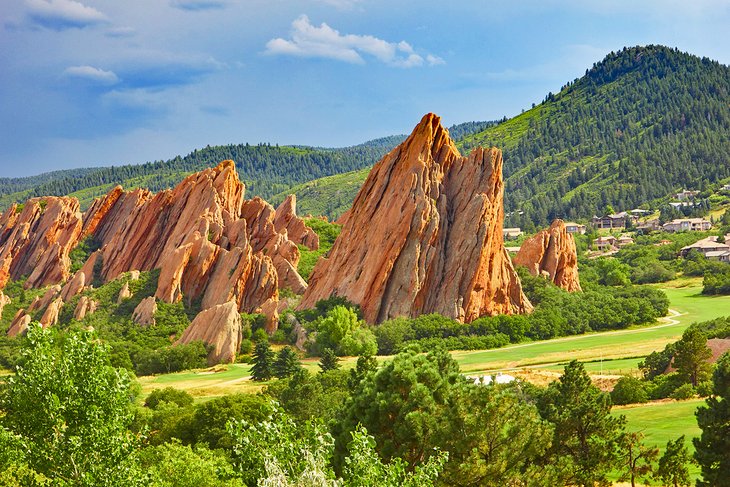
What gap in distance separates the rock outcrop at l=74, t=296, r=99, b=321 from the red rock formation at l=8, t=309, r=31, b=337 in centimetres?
572

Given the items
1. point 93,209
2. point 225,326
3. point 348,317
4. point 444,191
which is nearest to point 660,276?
point 444,191

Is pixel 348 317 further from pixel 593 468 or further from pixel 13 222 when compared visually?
pixel 13 222

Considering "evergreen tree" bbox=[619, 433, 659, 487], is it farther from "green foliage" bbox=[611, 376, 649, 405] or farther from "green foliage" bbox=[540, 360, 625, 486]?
"green foliage" bbox=[611, 376, 649, 405]

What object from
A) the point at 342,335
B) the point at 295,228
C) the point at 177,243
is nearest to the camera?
the point at 342,335

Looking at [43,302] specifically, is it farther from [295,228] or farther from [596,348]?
[596,348]

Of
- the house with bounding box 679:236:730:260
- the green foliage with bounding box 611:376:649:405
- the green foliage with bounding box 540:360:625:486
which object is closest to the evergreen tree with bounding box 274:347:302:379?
the green foliage with bounding box 611:376:649:405

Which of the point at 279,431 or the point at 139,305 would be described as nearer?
the point at 279,431

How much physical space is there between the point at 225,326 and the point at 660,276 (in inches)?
2996

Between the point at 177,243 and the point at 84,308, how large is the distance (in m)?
18.0

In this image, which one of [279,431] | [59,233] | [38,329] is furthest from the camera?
[59,233]

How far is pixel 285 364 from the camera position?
71.6 meters

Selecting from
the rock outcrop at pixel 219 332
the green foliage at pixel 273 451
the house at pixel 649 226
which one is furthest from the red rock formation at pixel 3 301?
the house at pixel 649 226


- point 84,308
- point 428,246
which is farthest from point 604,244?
point 84,308

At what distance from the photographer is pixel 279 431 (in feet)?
61.5
